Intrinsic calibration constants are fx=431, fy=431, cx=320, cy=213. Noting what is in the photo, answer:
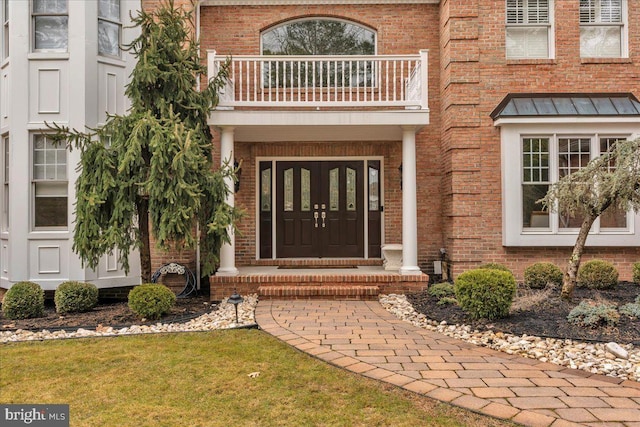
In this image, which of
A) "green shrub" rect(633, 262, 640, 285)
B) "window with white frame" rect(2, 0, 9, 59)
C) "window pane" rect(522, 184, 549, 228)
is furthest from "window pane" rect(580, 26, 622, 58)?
"window with white frame" rect(2, 0, 9, 59)

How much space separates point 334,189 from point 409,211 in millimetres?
2354

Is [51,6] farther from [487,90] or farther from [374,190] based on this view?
[487,90]

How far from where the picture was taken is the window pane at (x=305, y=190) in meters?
9.69

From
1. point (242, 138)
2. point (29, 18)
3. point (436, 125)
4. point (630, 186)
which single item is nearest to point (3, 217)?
point (29, 18)

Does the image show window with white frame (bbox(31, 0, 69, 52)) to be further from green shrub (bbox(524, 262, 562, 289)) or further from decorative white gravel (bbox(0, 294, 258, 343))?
green shrub (bbox(524, 262, 562, 289))

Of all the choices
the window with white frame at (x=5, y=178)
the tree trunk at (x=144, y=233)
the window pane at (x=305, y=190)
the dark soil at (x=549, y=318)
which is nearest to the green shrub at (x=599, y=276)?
the dark soil at (x=549, y=318)

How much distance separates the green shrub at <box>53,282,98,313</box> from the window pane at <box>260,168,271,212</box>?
155 inches

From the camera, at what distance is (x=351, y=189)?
9.66m

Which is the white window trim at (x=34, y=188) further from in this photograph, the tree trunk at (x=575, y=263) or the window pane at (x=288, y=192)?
the tree trunk at (x=575, y=263)

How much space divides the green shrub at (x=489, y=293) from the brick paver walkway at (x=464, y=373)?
0.69 meters

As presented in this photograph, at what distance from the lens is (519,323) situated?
525 cm

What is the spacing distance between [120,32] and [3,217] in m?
4.00

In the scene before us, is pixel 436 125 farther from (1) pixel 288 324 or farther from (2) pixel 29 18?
(2) pixel 29 18

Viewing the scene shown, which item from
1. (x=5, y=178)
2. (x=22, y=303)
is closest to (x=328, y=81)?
(x=22, y=303)
